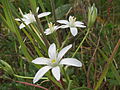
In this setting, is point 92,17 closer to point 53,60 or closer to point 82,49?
point 53,60

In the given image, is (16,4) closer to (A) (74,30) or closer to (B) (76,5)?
(B) (76,5)

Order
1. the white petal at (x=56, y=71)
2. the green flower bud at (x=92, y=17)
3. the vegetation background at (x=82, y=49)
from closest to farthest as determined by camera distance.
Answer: the white petal at (x=56, y=71)
the green flower bud at (x=92, y=17)
the vegetation background at (x=82, y=49)

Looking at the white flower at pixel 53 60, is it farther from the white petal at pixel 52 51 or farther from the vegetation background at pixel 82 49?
the vegetation background at pixel 82 49

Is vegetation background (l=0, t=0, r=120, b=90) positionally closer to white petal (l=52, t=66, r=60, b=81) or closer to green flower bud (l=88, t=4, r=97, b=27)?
green flower bud (l=88, t=4, r=97, b=27)

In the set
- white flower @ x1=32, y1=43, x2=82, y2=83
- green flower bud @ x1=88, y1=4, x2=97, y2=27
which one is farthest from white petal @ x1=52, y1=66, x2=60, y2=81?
green flower bud @ x1=88, y1=4, x2=97, y2=27

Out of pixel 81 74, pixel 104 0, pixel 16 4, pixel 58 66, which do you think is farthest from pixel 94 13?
pixel 16 4

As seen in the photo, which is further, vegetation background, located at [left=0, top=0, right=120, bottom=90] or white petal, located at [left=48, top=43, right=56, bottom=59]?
vegetation background, located at [left=0, top=0, right=120, bottom=90]

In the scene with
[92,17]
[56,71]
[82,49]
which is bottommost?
[82,49]

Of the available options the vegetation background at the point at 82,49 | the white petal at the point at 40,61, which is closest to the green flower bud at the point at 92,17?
the vegetation background at the point at 82,49

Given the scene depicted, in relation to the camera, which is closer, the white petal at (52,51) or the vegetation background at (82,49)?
the white petal at (52,51)

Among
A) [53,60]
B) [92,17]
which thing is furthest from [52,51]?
[92,17]

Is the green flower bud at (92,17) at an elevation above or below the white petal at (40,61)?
above
